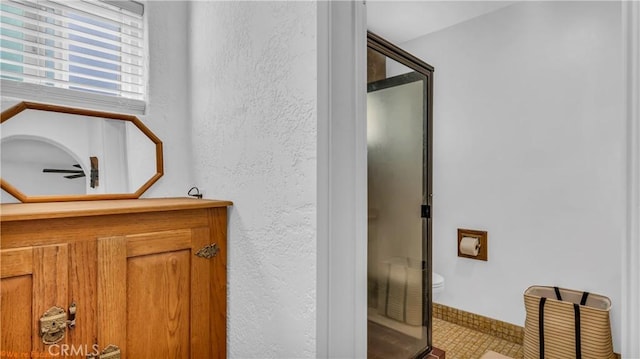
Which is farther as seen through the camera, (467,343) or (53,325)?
(467,343)

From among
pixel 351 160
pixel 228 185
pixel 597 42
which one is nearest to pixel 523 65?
pixel 597 42

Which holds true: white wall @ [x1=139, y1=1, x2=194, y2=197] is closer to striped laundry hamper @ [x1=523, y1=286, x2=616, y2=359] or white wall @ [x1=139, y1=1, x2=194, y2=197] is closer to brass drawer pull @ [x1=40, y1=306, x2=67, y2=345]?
brass drawer pull @ [x1=40, y1=306, x2=67, y2=345]

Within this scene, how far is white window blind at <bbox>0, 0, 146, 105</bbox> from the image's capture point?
1.22m

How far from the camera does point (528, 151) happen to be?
85.5 inches

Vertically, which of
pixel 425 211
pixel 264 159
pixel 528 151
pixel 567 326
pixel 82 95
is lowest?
pixel 567 326

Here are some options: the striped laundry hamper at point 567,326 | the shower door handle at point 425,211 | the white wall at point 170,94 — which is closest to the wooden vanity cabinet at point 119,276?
the white wall at point 170,94

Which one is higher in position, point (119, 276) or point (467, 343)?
point (119, 276)

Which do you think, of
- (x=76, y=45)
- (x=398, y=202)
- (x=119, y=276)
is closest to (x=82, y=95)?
(x=76, y=45)

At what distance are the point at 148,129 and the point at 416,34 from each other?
219 cm

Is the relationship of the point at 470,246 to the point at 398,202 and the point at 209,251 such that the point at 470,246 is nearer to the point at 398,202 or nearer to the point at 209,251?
A: the point at 398,202

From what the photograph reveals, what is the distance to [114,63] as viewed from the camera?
1421 millimetres

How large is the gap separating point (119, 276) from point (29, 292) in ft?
0.71

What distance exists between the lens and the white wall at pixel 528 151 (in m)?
1.91

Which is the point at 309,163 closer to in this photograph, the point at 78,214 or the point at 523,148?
the point at 78,214
